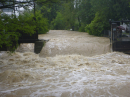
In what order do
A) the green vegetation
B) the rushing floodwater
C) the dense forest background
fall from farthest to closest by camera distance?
the green vegetation → the dense forest background → the rushing floodwater

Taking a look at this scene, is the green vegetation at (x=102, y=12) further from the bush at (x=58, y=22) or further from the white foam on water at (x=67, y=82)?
the bush at (x=58, y=22)

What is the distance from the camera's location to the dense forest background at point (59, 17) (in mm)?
10898

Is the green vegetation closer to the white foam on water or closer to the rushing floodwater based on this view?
the rushing floodwater

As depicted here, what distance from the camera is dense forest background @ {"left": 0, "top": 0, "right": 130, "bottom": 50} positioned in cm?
1090

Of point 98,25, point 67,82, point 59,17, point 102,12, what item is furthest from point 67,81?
point 59,17

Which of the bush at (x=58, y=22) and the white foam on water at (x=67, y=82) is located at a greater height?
the bush at (x=58, y=22)

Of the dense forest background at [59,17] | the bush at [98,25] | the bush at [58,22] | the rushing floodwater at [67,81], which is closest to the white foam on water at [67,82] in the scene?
the rushing floodwater at [67,81]

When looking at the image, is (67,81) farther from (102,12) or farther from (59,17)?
(59,17)

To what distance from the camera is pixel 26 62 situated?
49.3ft

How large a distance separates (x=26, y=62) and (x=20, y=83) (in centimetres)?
566

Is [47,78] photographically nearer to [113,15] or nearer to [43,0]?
[43,0]

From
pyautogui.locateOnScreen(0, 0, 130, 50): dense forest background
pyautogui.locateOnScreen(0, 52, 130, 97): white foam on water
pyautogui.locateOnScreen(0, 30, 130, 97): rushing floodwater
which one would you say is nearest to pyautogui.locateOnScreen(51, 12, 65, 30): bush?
pyautogui.locateOnScreen(0, 0, 130, 50): dense forest background

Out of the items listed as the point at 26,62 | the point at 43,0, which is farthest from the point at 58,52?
the point at 43,0

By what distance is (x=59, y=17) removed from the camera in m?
43.4
